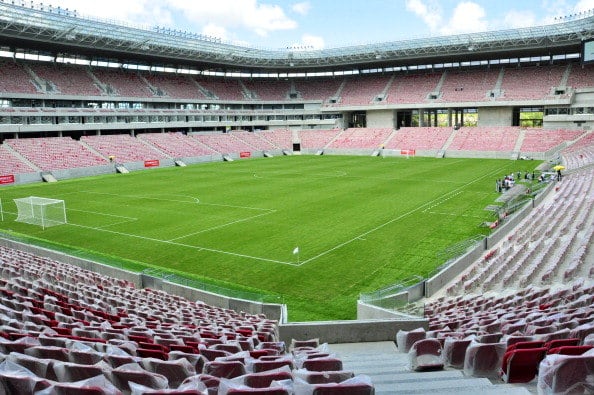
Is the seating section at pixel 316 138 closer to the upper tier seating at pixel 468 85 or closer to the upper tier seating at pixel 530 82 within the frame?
the upper tier seating at pixel 468 85

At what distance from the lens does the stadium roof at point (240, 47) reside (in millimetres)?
61103

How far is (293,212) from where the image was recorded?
115 feet

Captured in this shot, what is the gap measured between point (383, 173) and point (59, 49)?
51026 mm

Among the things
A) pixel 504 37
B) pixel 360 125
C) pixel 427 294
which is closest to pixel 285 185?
pixel 427 294

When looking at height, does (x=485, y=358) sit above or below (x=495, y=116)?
below

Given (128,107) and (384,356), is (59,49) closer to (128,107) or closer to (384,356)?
(128,107)

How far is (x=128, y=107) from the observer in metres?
77.6

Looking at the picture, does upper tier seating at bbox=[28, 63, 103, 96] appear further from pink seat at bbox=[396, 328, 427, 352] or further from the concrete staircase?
the concrete staircase

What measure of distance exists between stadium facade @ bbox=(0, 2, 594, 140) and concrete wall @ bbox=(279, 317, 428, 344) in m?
54.3

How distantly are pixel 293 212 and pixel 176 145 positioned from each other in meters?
43.9

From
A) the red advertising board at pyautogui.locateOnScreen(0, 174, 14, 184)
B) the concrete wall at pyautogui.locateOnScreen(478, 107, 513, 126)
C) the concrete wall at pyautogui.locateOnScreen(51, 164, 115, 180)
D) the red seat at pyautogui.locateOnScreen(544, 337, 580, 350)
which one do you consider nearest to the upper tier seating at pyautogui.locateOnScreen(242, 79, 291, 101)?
the concrete wall at pyautogui.locateOnScreen(478, 107, 513, 126)

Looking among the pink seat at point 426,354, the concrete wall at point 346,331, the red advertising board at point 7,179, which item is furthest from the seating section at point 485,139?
the pink seat at point 426,354

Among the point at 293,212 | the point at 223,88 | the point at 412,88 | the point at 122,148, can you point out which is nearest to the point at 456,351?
the point at 293,212

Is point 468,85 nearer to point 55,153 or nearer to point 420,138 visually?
point 420,138
